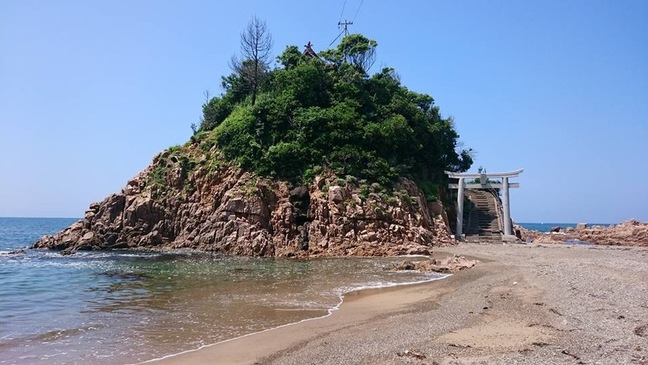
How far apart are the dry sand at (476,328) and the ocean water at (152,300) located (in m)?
1.30

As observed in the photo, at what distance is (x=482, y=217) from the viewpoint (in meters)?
40.9

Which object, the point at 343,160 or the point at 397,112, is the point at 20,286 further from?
the point at 397,112

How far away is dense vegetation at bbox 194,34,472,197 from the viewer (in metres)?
35.6

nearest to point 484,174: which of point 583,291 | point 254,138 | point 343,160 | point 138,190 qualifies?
point 343,160

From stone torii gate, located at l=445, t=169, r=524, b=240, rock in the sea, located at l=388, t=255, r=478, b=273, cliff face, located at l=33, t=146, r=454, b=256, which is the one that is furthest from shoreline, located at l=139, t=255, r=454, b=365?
stone torii gate, located at l=445, t=169, r=524, b=240

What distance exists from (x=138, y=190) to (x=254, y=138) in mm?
10291

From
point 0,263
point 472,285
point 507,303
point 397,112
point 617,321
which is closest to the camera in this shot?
point 617,321

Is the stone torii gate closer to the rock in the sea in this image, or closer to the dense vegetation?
the dense vegetation

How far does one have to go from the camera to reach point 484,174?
37938 mm

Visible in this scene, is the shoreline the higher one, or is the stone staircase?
the stone staircase

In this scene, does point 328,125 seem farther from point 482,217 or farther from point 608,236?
point 608,236

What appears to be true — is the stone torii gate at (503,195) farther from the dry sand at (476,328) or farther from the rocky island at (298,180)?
the dry sand at (476,328)

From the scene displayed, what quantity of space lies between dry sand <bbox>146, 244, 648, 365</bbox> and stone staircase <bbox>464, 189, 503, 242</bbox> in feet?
67.7

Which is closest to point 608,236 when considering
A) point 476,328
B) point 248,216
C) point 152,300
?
point 248,216
